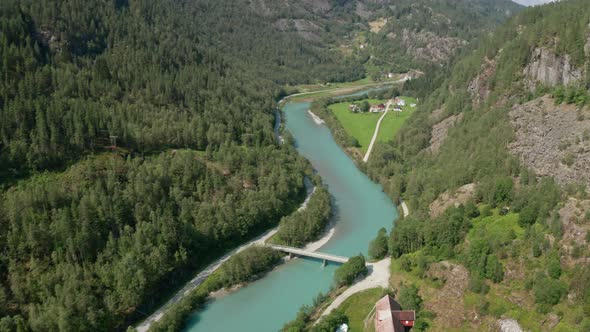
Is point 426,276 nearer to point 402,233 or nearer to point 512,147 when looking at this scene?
point 402,233

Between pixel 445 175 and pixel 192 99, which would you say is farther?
pixel 192 99

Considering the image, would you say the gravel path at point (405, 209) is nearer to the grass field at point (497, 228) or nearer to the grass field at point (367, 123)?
the grass field at point (497, 228)

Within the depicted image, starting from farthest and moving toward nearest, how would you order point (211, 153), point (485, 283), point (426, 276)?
point (211, 153) < point (426, 276) < point (485, 283)

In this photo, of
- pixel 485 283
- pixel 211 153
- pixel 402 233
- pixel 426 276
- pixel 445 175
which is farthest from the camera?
pixel 211 153

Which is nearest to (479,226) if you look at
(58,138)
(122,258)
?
(122,258)

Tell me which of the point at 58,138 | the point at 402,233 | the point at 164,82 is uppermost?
the point at 164,82

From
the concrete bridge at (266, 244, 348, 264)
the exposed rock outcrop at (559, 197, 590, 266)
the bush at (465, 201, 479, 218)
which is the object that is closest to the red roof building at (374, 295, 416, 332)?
the concrete bridge at (266, 244, 348, 264)

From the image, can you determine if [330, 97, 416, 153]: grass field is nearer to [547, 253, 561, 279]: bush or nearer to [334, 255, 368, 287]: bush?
[334, 255, 368, 287]: bush
